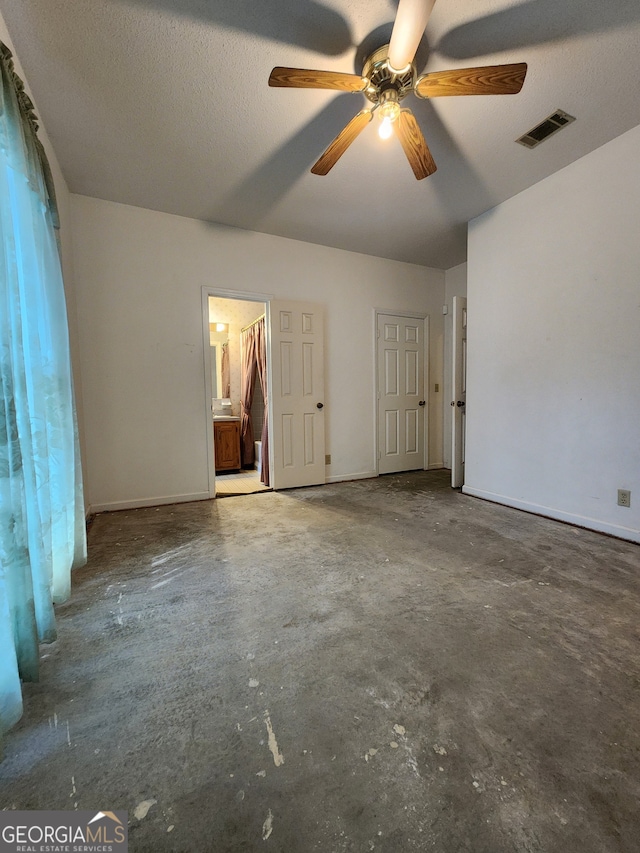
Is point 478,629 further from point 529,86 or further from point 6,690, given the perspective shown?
point 529,86

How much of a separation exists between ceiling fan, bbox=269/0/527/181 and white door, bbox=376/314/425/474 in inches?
105

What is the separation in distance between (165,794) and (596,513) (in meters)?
3.12

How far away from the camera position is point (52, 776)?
37.4 inches

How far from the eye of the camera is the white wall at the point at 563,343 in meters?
2.49

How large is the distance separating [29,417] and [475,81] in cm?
245

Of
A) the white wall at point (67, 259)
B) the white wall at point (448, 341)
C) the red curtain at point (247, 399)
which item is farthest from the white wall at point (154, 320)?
the white wall at point (448, 341)

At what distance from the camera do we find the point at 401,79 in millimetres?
1769

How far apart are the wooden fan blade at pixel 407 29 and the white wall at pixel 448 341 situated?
3404 mm

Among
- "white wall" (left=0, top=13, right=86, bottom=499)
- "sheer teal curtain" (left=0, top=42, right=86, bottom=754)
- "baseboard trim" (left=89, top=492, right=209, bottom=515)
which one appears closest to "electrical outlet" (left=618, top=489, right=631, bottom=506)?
"sheer teal curtain" (left=0, top=42, right=86, bottom=754)

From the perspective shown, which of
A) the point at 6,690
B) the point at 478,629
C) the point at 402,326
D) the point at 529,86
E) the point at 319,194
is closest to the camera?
the point at 6,690

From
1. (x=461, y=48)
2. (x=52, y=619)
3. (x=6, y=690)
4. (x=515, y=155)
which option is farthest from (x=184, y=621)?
(x=515, y=155)

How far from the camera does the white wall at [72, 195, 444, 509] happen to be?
323 centimetres

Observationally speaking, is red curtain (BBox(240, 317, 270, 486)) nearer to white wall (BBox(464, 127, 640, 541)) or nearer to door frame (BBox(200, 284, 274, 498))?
door frame (BBox(200, 284, 274, 498))

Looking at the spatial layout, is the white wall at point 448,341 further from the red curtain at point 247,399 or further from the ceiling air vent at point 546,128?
the red curtain at point 247,399
